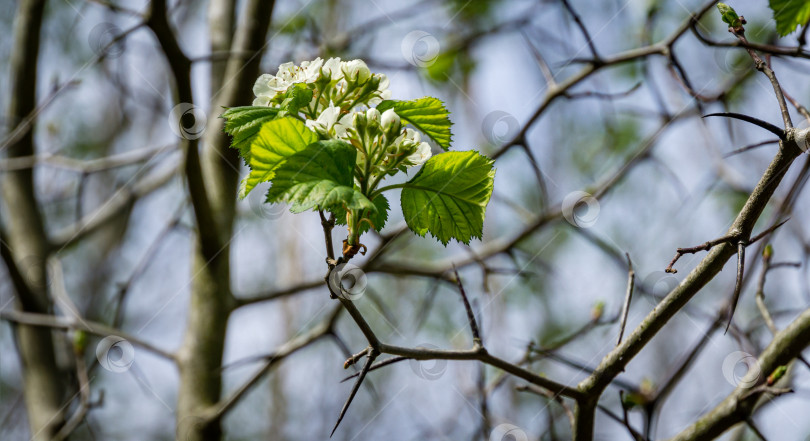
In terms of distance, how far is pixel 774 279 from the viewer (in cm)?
266

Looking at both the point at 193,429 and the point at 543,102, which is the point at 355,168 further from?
the point at 193,429

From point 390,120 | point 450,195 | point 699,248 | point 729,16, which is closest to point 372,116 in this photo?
point 390,120

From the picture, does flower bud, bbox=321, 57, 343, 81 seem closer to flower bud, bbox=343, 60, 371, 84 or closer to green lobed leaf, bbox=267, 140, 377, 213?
flower bud, bbox=343, 60, 371, 84

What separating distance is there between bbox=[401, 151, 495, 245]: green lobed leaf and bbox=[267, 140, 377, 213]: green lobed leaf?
10 cm

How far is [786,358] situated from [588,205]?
0.73m

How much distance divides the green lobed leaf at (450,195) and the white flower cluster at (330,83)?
0.35ft

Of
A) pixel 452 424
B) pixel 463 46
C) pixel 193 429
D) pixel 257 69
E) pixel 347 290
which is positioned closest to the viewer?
pixel 347 290

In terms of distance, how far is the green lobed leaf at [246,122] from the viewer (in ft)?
2.22

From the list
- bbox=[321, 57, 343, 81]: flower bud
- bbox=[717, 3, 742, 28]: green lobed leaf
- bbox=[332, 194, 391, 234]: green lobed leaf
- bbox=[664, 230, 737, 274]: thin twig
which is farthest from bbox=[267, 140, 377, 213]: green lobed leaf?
bbox=[717, 3, 742, 28]: green lobed leaf

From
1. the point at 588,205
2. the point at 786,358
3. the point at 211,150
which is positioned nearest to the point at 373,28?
the point at 211,150

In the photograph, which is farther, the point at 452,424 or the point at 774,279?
the point at 774,279

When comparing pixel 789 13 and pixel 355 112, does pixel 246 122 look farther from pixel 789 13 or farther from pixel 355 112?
pixel 789 13

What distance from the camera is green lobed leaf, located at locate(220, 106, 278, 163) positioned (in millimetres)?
675

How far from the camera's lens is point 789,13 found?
2.59ft
